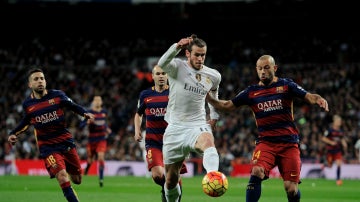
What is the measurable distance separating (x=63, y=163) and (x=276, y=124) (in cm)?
370

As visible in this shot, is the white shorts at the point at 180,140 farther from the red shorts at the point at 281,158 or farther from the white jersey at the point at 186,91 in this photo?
the red shorts at the point at 281,158

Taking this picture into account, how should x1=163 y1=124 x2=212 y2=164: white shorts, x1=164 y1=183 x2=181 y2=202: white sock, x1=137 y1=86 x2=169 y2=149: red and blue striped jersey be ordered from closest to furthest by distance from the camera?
x1=163 y1=124 x2=212 y2=164: white shorts
x1=164 y1=183 x2=181 y2=202: white sock
x1=137 y1=86 x2=169 y2=149: red and blue striped jersey

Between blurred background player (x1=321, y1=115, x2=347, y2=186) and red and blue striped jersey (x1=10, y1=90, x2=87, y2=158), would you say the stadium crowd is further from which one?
red and blue striped jersey (x1=10, y1=90, x2=87, y2=158)

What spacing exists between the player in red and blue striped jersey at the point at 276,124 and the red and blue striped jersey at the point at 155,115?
2.28 meters

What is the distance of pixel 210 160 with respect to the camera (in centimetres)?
909

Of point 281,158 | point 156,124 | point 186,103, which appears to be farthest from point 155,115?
point 281,158

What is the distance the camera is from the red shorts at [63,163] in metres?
11.3

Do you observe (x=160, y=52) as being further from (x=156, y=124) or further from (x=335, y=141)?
(x=156, y=124)

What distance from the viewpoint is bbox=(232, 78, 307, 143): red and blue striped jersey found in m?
10.4

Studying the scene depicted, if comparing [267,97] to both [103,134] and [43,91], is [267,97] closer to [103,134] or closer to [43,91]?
[43,91]

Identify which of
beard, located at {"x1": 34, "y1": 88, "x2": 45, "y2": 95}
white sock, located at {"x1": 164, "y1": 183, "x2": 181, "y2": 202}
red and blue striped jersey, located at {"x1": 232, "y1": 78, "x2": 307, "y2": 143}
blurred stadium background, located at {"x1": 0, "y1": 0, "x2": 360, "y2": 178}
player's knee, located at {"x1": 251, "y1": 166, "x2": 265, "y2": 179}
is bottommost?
white sock, located at {"x1": 164, "y1": 183, "x2": 181, "y2": 202}

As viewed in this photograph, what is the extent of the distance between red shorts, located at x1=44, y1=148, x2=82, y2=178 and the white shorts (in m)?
2.22

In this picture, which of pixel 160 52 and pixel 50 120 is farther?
pixel 160 52

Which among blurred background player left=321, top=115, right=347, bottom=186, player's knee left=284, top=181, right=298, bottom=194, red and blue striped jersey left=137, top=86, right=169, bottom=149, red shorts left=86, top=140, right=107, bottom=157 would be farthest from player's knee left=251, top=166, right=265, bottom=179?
blurred background player left=321, top=115, right=347, bottom=186
